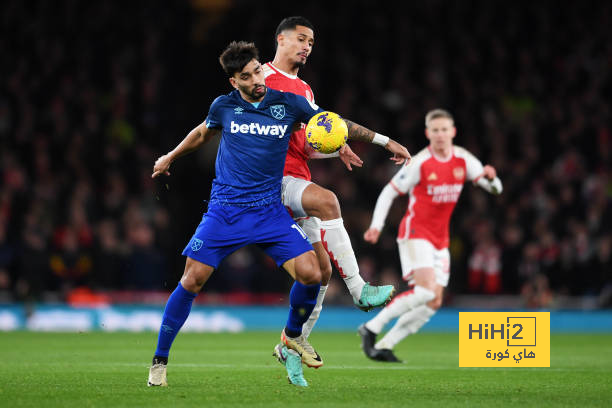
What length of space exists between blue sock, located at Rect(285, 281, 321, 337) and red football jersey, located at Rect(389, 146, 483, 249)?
320 cm

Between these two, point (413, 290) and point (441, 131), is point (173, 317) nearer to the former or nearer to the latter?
point (413, 290)

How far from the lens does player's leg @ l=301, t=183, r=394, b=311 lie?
287 inches

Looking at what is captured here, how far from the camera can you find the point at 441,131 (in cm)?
1020

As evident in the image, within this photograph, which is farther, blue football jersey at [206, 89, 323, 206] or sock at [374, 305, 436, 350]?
sock at [374, 305, 436, 350]

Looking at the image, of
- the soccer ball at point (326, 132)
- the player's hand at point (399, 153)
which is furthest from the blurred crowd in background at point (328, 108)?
the player's hand at point (399, 153)

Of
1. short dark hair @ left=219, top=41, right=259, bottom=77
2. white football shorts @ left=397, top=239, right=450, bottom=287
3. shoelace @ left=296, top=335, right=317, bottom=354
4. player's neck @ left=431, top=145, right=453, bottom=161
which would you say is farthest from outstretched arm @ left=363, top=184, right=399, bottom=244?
short dark hair @ left=219, top=41, right=259, bottom=77

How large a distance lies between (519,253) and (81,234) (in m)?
7.38

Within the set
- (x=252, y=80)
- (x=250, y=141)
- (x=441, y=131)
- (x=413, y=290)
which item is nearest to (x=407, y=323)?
(x=413, y=290)

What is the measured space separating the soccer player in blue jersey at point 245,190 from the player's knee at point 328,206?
548mm

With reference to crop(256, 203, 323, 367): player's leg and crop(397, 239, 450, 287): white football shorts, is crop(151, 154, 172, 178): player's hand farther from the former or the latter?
crop(397, 239, 450, 287): white football shorts

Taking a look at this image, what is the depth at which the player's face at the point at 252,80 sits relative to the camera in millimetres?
6781

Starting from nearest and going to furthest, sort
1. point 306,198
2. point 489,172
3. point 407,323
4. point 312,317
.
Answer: point 306,198 < point 312,317 < point 489,172 < point 407,323

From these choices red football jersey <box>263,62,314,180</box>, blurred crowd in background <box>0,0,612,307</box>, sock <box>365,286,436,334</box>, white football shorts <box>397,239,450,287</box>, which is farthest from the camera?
blurred crowd in background <box>0,0,612,307</box>

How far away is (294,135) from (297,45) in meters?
0.72
